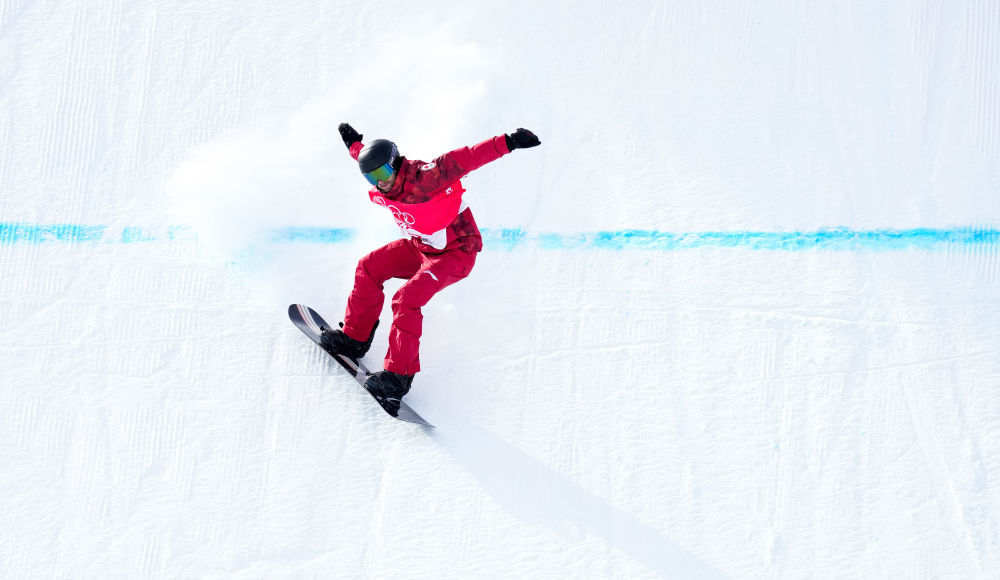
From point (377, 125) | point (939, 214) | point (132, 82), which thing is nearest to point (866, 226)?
point (939, 214)

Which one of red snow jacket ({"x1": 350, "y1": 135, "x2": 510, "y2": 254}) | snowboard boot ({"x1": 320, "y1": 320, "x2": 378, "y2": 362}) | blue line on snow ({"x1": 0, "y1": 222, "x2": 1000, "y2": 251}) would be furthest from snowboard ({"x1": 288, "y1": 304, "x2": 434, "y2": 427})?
red snow jacket ({"x1": 350, "y1": 135, "x2": 510, "y2": 254})

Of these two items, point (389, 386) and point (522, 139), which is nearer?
point (522, 139)

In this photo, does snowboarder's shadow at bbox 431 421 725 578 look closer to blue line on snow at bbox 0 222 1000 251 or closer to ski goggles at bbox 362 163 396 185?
blue line on snow at bbox 0 222 1000 251

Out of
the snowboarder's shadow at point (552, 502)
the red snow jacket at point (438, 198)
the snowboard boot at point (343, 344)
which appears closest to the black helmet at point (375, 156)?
the red snow jacket at point (438, 198)

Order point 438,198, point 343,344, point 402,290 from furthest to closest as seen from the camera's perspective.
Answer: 1. point 343,344
2. point 402,290
3. point 438,198

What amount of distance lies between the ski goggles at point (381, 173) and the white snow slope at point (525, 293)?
742 millimetres

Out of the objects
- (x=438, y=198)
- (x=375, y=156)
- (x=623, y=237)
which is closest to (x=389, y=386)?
(x=438, y=198)

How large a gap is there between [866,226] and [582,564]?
177 cm

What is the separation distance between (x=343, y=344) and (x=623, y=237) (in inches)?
47.0

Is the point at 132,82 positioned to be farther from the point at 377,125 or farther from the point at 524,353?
the point at 524,353

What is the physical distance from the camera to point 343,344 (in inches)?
136

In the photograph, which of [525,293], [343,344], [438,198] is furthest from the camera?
[525,293]

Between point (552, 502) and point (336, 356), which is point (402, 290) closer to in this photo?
point (336, 356)

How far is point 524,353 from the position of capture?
11.7 ft
